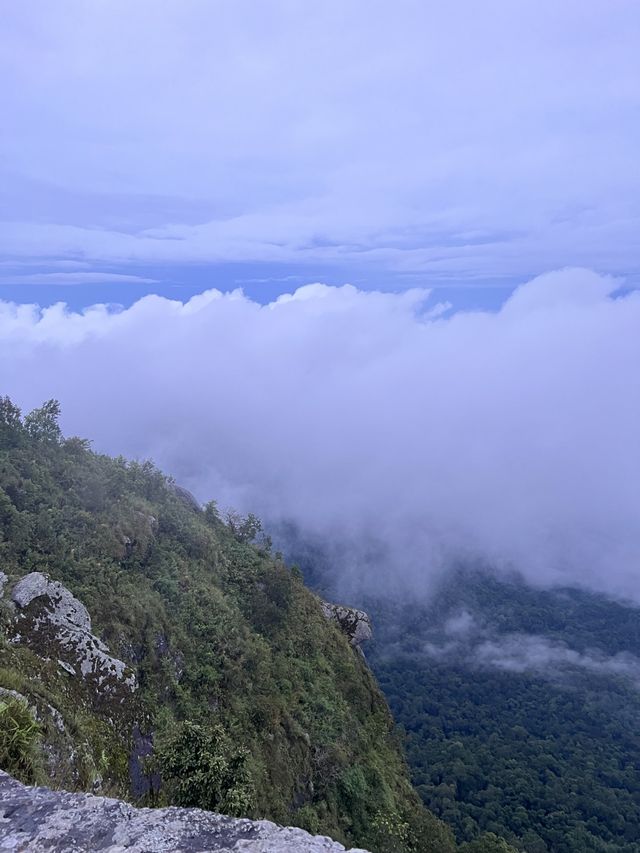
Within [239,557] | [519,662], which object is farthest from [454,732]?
[239,557]

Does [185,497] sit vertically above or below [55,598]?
below

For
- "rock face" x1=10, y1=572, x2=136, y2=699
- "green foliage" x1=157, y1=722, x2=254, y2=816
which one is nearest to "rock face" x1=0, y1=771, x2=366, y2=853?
"green foliage" x1=157, y1=722, x2=254, y2=816

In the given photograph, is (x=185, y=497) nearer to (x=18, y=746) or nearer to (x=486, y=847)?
(x=486, y=847)

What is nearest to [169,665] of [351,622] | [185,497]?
[185,497]

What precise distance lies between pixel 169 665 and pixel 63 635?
492 centimetres

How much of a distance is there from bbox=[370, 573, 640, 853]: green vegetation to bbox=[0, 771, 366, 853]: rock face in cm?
3382

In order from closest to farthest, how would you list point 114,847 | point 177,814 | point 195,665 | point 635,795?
point 114,847, point 177,814, point 195,665, point 635,795

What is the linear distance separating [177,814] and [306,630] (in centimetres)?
2592

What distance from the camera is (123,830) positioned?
5.94 m

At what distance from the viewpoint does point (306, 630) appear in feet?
102

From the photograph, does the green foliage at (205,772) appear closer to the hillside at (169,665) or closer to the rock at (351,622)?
the hillside at (169,665)

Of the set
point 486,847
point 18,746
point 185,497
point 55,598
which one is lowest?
point 486,847

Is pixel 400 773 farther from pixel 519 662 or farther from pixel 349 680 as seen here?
pixel 519 662

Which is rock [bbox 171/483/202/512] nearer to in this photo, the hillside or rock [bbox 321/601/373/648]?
the hillside
